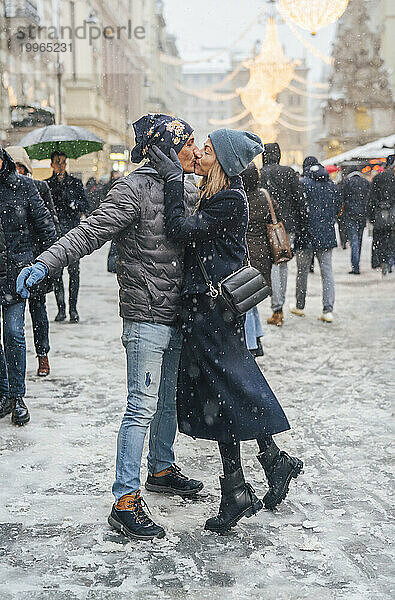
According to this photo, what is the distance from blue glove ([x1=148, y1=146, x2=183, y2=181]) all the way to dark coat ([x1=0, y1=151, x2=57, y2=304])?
7.37 ft

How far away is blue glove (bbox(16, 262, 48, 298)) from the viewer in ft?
12.5

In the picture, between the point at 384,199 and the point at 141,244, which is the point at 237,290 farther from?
the point at 384,199

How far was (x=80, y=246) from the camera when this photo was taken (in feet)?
13.1

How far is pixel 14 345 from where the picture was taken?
20.4 ft

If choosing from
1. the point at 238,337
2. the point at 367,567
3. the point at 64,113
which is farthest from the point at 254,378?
the point at 64,113

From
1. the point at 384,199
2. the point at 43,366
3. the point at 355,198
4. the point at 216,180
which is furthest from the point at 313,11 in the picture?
the point at 216,180

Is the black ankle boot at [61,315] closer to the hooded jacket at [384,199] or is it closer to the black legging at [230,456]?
the hooded jacket at [384,199]

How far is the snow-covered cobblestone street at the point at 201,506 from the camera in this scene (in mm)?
3697

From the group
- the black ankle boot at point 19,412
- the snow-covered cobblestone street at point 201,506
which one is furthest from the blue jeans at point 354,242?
the black ankle boot at point 19,412

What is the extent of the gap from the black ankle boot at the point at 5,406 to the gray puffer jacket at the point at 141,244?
2.47 meters

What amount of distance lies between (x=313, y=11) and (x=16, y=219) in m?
10.2

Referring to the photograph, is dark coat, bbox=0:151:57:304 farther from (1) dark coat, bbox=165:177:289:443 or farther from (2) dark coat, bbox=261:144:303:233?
(2) dark coat, bbox=261:144:303:233

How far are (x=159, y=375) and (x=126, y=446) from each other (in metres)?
0.37

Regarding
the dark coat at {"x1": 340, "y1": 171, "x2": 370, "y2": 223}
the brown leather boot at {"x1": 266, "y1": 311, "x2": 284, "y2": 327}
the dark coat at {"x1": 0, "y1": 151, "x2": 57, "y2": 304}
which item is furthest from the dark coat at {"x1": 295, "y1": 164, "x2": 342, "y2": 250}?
the dark coat at {"x1": 340, "y1": 171, "x2": 370, "y2": 223}
